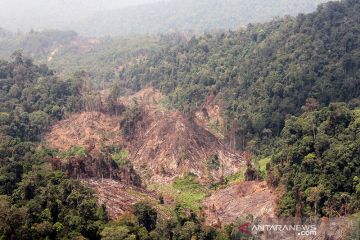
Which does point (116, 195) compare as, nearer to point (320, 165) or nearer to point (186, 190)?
point (186, 190)

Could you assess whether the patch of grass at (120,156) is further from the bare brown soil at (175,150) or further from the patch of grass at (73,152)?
the patch of grass at (73,152)

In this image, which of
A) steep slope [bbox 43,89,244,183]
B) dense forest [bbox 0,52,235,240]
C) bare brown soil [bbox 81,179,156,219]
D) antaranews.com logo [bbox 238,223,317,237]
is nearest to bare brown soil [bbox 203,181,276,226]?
antaranews.com logo [bbox 238,223,317,237]

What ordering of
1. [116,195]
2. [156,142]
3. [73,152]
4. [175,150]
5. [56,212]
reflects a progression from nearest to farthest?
[56,212], [116,195], [175,150], [156,142], [73,152]

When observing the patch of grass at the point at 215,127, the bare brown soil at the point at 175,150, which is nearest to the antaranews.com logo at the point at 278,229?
the bare brown soil at the point at 175,150

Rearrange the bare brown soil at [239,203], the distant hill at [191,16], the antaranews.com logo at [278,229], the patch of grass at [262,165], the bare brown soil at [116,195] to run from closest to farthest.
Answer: the antaranews.com logo at [278,229] < the bare brown soil at [239,203] < the bare brown soil at [116,195] < the patch of grass at [262,165] < the distant hill at [191,16]

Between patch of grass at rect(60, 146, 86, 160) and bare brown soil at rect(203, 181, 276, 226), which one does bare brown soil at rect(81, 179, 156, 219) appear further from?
patch of grass at rect(60, 146, 86, 160)

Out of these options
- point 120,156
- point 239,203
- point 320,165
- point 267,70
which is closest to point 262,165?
point 239,203
